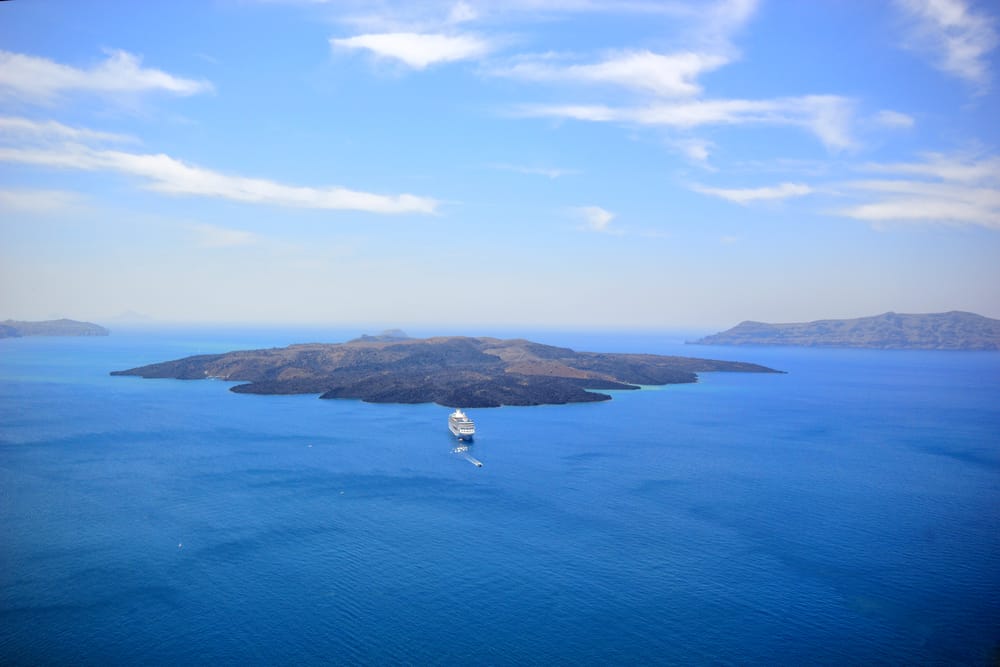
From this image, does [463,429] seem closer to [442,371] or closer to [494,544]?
[494,544]

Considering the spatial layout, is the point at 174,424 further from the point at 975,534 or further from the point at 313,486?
the point at 975,534

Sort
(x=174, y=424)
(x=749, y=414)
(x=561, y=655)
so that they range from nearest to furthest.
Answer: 1. (x=561, y=655)
2. (x=174, y=424)
3. (x=749, y=414)

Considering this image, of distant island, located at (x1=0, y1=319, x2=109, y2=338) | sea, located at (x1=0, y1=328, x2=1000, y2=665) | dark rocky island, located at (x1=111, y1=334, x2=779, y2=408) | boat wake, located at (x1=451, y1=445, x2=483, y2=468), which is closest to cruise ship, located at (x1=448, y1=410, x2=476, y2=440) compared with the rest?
sea, located at (x1=0, y1=328, x2=1000, y2=665)

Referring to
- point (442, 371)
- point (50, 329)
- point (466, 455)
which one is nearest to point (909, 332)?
point (442, 371)

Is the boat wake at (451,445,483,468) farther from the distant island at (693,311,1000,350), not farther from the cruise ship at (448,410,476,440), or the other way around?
the distant island at (693,311,1000,350)

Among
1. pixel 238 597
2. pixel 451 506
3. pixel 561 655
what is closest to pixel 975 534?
pixel 561 655

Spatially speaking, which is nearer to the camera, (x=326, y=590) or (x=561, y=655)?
(x=561, y=655)
